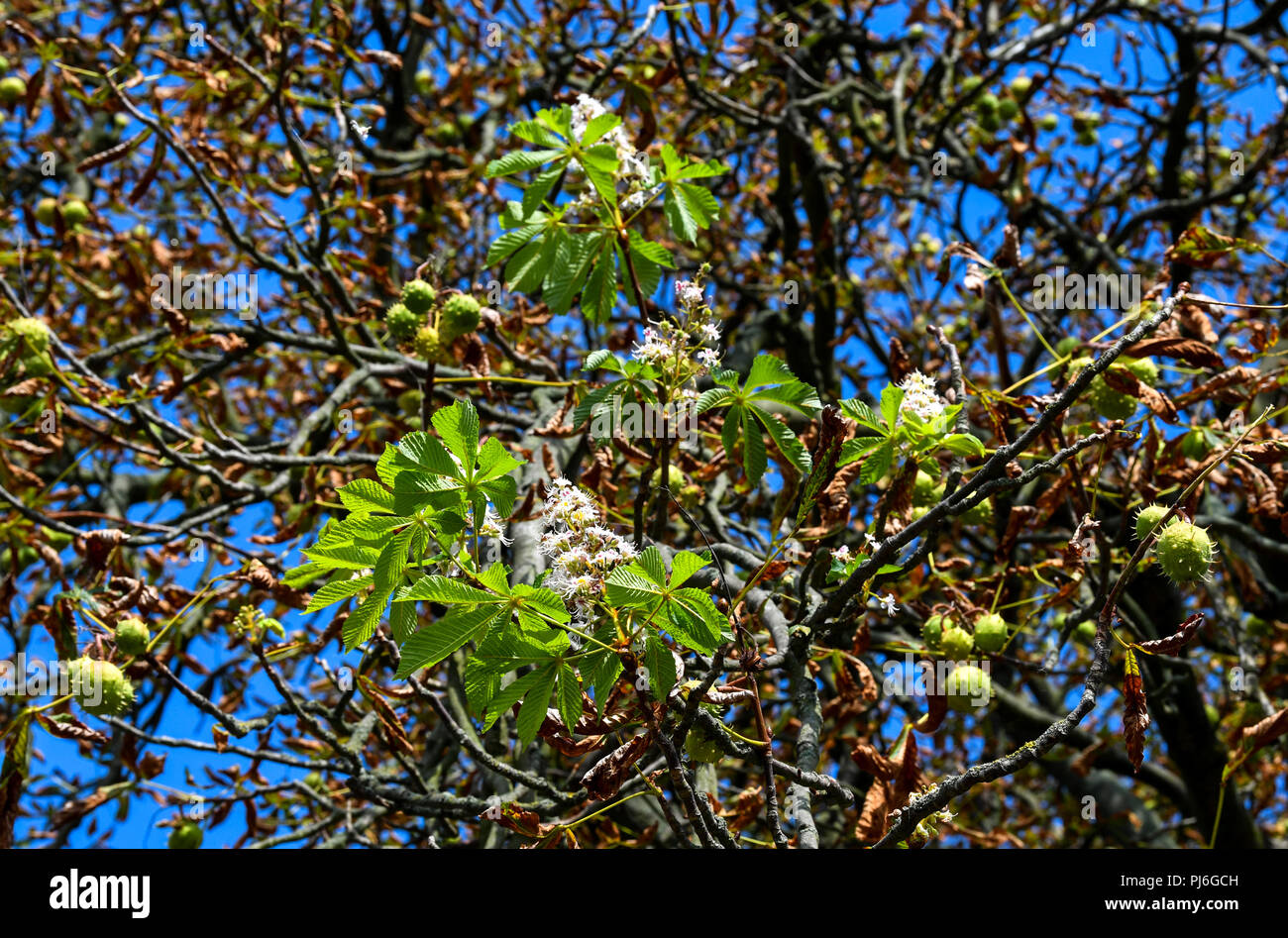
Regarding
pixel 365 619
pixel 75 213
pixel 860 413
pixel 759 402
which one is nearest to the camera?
pixel 365 619

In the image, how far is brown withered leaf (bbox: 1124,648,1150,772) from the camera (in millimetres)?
1501

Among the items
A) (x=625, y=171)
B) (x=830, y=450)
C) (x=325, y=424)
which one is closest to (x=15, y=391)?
Result: (x=325, y=424)

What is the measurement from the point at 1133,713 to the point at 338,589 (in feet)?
3.90

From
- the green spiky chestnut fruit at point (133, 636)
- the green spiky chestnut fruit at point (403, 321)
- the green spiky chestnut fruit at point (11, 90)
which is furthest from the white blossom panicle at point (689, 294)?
the green spiky chestnut fruit at point (11, 90)

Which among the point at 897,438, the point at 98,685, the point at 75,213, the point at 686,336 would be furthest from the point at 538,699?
the point at 75,213

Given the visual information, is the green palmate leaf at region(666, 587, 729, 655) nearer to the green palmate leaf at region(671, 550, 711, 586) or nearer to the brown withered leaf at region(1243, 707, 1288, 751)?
the green palmate leaf at region(671, 550, 711, 586)

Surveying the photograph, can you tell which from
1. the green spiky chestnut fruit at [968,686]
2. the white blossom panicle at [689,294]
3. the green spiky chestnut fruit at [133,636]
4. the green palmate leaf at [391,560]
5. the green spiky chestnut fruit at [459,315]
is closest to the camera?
the green palmate leaf at [391,560]

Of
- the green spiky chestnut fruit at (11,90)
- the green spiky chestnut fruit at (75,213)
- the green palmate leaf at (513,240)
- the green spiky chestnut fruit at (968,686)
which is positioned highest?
the green spiky chestnut fruit at (11,90)

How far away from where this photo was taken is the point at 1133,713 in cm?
154

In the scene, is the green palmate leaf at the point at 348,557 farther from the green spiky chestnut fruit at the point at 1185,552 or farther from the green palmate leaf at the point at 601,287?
the green spiky chestnut fruit at the point at 1185,552

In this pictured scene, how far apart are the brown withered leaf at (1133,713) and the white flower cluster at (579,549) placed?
76 cm

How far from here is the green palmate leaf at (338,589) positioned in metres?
1.55

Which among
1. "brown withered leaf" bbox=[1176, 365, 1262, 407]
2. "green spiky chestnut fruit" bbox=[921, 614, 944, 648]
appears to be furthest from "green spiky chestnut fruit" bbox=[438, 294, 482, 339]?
"brown withered leaf" bbox=[1176, 365, 1262, 407]

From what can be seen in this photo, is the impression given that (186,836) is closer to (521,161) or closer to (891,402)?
(521,161)
